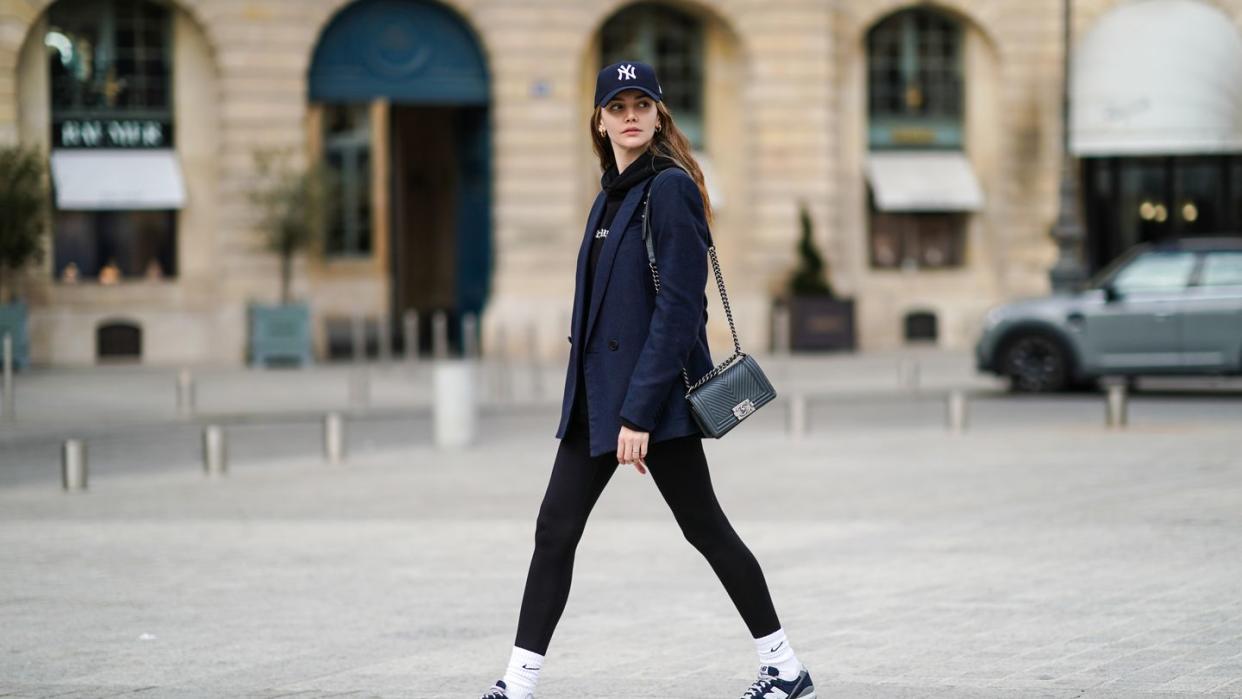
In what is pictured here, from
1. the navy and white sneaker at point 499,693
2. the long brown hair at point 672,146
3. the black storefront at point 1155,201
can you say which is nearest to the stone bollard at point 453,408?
the long brown hair at point 672,146

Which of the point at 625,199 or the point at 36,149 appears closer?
the point at 625,199

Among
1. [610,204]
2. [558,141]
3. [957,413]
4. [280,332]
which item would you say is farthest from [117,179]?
[610,204]

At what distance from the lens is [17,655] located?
7.25 meters

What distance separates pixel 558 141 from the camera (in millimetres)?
29219

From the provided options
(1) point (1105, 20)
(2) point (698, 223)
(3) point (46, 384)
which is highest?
(1) point (1105, 20)

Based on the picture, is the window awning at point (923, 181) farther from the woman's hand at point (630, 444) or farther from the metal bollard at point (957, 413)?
the woman's hand at point (630, 444)

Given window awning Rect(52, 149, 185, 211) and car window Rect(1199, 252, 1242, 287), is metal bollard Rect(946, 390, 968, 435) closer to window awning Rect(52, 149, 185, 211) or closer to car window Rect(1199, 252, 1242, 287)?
car window Rect(1199, 252, 1242, 287)

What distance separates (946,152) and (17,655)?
1027 inches

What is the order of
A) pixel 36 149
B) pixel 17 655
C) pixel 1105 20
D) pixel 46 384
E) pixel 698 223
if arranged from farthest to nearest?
pixel 1105 20 < pixel 36 149 < pixel 46 384 < pixel 17 655 < pixel 698 223

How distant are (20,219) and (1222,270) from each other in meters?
15.0

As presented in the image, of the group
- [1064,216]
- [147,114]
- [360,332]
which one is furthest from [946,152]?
[147,114]

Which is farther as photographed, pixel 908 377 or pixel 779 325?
pixel 779 325

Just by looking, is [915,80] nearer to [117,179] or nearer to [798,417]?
[117,179]

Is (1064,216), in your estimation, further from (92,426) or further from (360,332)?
(92,426)
